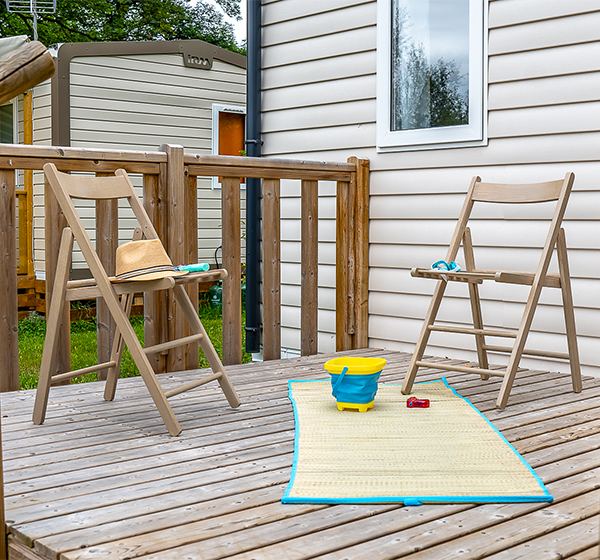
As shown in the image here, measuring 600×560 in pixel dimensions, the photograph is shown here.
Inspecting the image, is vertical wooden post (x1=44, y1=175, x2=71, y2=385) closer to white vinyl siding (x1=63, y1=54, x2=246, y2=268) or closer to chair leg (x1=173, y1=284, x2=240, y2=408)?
chair leg (x1=173, y1=284, x2=240, y2=408)

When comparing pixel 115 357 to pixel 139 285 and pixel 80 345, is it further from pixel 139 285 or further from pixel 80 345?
pixel 80 345

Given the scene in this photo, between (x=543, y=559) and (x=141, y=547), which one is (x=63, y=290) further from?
(x=543, y=559)

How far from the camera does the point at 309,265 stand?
13.8ft

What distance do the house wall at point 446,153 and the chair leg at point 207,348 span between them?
5.36 feet

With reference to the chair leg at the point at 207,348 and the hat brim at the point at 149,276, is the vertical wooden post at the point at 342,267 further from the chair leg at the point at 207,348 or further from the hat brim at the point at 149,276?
the hat brim at the point at 149,276

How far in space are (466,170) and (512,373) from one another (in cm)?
139

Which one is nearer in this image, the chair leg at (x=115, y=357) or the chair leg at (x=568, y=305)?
the chair leg at (x=115, y=357)

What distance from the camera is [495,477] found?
209cm

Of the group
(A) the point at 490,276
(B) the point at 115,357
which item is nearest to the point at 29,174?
(B) the point at 115,357

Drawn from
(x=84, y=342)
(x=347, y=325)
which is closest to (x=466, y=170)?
(x=347, y=325)

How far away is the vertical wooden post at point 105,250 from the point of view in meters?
3.42

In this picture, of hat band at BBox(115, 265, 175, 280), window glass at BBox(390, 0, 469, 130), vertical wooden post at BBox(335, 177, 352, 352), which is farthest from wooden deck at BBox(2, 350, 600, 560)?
→ window glass at BBox(390, 0, 469, 130)

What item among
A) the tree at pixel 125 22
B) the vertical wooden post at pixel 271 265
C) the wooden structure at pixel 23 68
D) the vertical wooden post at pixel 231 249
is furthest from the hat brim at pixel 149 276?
the tree at pixel 125 22

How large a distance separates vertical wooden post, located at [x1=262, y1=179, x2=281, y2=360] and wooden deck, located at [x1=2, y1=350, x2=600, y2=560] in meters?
1.00
